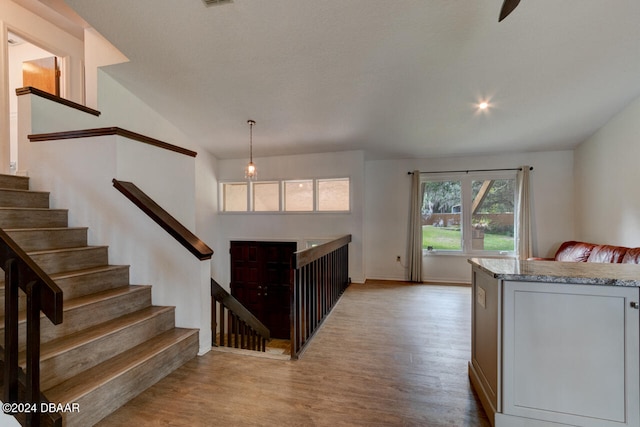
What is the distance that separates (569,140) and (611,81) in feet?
5.57

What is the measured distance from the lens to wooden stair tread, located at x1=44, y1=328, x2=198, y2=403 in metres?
1.50

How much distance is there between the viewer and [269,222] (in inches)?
226

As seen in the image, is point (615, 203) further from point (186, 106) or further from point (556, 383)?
point (186, 106)

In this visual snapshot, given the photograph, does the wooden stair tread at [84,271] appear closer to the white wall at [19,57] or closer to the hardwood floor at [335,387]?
the hardwood floor at [335,387]

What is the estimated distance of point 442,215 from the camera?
5.41 m

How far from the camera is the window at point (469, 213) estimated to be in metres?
5.14

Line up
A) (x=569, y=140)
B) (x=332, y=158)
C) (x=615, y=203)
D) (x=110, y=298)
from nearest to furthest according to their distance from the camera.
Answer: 1. (x=110, y=298)
2. (x=615, y=203)
3. (x=569, y=140)
4. (x=332, y=158)

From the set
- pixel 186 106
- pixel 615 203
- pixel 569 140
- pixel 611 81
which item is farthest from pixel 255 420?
pixel 569 140

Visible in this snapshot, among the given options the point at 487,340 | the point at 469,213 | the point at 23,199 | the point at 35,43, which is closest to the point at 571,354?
the point at 487,340

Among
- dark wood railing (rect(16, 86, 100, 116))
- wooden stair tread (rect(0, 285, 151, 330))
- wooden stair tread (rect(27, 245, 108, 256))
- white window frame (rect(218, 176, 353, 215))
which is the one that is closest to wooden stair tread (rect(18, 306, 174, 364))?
wooden stair tread (rect(0, 285, 151, 330))

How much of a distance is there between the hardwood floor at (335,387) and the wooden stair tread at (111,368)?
0.23 m

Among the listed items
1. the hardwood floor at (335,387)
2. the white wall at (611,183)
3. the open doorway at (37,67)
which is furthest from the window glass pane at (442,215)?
the open doorway at (37,67)

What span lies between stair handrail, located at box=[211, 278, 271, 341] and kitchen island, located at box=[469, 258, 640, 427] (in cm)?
261

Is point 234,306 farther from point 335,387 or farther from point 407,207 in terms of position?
point 407,207
